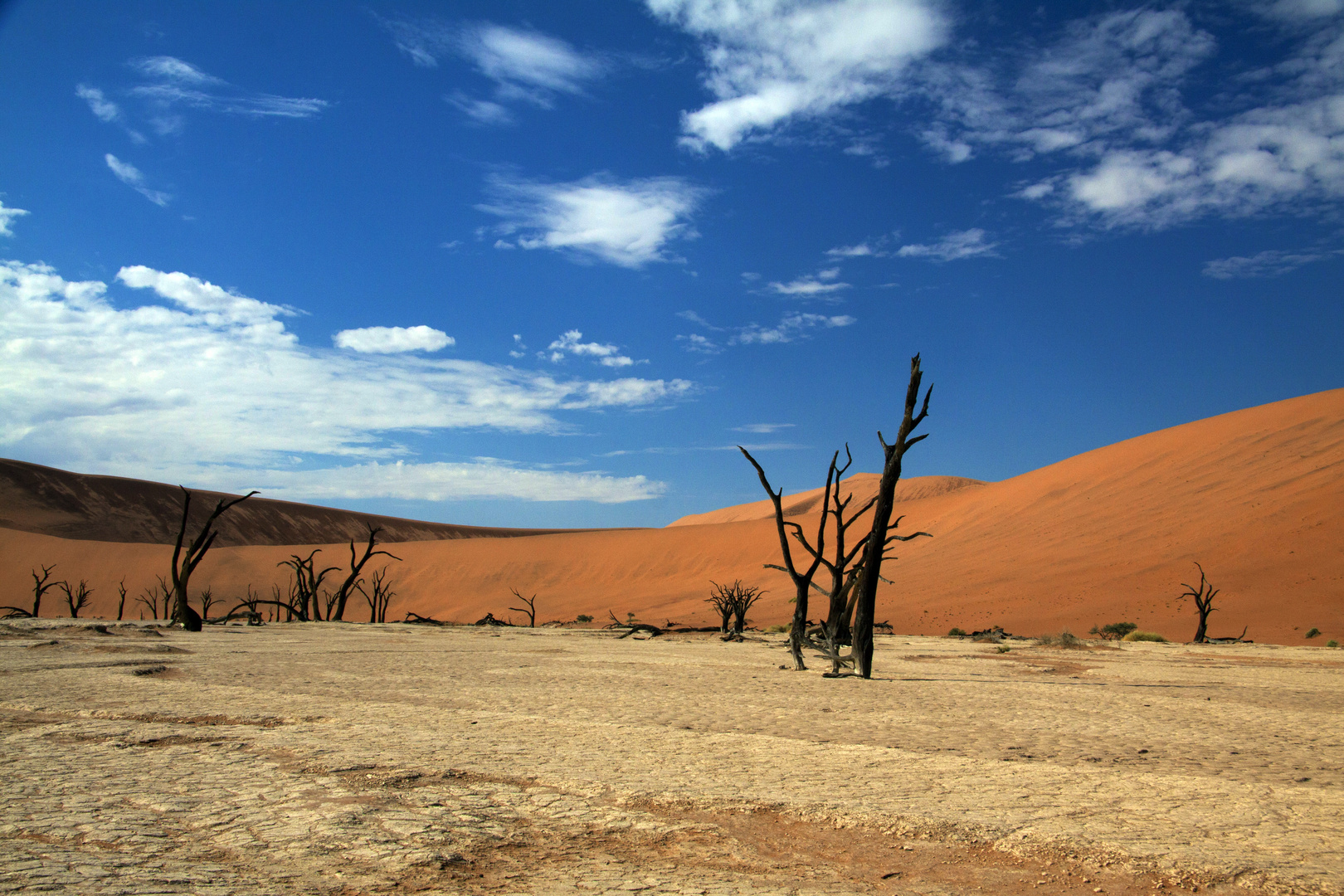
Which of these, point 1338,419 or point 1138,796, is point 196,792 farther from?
point 1338,419

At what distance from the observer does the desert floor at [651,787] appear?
3.14 metres

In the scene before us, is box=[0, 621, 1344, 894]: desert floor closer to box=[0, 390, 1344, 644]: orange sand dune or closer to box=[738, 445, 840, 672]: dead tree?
box=[738, 445, 840, 672]: dead tree

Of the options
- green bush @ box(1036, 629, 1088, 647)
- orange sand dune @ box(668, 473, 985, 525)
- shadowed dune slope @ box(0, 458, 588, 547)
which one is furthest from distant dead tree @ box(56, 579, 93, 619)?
orange sand dune @ box(668, 473, 985, 525)

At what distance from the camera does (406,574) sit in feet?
185

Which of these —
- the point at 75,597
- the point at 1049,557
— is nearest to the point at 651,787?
the point at 1049,557

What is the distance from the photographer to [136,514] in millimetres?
81562

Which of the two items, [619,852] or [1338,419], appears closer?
[619,852]

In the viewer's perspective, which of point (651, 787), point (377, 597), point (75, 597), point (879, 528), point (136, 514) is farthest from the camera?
point (136, 514)

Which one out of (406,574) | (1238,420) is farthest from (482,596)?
(1238,420)

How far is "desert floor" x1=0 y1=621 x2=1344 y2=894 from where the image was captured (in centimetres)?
314

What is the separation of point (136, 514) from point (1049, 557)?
84.3 meters

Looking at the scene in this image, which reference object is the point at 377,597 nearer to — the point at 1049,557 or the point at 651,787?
the point at 1049,557

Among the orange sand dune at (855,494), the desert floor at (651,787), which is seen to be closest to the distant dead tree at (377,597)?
the desert floor at (651,787)

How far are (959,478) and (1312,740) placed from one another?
103 meters
